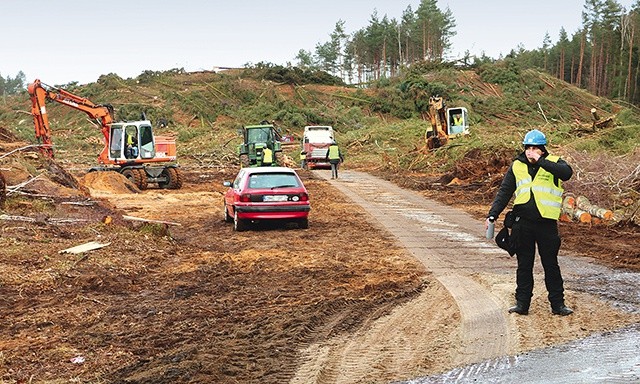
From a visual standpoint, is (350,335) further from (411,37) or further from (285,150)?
(411,37)

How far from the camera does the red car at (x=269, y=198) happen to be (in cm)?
1587

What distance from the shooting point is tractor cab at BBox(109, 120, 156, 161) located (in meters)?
28.4

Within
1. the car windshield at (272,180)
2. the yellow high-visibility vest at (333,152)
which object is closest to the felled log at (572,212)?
the car windshield at (272,180)

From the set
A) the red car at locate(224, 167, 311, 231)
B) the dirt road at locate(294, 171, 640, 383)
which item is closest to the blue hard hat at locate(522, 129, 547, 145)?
the dirt road at locate(294, 171, 640, 383)

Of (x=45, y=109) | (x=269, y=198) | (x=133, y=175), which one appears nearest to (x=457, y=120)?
(x=133, y=175)

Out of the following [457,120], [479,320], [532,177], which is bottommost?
[479,320]

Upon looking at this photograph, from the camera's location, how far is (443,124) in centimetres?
3959

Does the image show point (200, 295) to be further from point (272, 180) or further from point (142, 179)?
point (142, 179)

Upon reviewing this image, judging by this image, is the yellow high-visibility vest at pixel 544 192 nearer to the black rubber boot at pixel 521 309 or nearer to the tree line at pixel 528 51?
the black rubber boot at pixel 521 309

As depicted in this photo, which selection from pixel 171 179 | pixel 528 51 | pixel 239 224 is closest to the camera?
pixel 239 224

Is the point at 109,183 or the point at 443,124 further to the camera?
the point at 443,124

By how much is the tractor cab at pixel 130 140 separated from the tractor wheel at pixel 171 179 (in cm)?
114

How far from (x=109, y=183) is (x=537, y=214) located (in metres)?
21.5

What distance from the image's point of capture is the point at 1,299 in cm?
914
